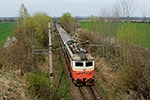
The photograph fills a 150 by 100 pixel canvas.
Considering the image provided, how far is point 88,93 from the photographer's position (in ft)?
46.2

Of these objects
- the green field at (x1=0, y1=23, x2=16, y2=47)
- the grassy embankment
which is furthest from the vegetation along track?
the green field at (x1=0, y1=23, x2=16, y2=47)

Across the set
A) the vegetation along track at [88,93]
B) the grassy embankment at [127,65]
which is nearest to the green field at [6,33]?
the vegetation along track at [88,93]

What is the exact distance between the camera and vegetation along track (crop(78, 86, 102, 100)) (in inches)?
524

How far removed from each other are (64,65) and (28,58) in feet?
22.7

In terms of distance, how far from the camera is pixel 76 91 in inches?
584

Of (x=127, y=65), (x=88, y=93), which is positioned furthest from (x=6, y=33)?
(x=127, y=65)

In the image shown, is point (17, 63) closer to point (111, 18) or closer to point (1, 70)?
point (1, 70)

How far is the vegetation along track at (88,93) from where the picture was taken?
43.7 ft

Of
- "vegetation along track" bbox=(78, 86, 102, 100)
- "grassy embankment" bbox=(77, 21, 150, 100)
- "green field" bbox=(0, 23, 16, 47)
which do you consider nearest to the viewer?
"grassy embankment" bbox=(77, 21, 150, 100)

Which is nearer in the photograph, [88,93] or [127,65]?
[127,65]

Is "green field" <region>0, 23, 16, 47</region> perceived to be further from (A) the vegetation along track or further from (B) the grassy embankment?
(B) the grassy embankment

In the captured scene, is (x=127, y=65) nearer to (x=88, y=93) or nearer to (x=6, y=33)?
(x=88, y=93)

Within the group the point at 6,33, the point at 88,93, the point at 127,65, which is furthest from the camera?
the point at 6,33

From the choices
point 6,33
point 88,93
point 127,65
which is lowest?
point 88,93
